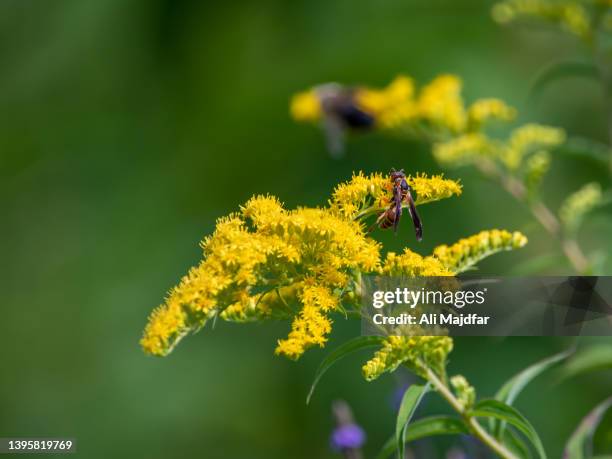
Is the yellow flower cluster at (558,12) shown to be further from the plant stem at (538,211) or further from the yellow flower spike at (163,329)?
the yellow flower spike at (163,329)

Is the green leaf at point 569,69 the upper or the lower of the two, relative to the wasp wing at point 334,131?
lower

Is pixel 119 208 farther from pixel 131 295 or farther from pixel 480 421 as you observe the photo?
pixel 480 421

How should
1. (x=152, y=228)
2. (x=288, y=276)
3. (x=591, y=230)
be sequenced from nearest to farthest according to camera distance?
1. (x=288, y=276)
2. (x=591, y=230)
3. (x=152, y=228)

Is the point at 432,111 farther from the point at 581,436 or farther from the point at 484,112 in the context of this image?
the point at 581,436

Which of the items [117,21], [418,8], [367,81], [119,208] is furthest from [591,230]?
[117,21]

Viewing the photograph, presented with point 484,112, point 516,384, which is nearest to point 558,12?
point 484,112

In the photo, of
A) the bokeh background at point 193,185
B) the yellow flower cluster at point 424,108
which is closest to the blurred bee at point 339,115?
the yellow flower cluster at point 424,108

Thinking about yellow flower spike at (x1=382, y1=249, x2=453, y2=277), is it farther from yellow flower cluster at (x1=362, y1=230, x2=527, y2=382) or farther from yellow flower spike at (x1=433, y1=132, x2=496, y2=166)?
yellow flower spike at (x1=433, y1=132, x2=496, y2=166)
